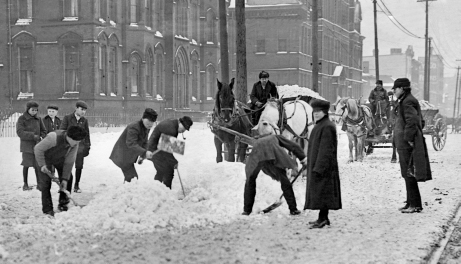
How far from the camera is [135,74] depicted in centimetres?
3606

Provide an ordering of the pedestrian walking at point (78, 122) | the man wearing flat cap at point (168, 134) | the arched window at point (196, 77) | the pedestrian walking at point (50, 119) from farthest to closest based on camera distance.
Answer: the arched window at point (196, 77)
the pedestrian walking at point (50, 119)
the pedestrian walking at point (78, 122)
the man wearing flat cap at point (168, 134)

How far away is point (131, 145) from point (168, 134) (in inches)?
25.5

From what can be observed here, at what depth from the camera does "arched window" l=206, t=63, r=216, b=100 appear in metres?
45.6

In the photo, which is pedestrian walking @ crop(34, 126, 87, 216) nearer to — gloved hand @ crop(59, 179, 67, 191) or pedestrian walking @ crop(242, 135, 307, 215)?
gloved hand @ crop(59, 179, 67, 191)

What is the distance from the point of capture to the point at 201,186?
38.3ft

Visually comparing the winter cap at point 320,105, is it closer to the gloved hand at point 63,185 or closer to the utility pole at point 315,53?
the gloved hand at point 63,185

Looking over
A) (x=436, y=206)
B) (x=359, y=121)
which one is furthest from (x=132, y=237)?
(x=359, y=121)

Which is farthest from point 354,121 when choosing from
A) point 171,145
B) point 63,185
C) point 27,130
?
point 63,185

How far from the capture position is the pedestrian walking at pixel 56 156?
9.39 metres

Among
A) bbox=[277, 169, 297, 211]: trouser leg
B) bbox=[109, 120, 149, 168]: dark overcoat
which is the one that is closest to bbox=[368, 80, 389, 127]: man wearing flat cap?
bbox=[109, 120, 149, 168]: dark overcoat

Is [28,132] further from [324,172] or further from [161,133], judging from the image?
[324,172]

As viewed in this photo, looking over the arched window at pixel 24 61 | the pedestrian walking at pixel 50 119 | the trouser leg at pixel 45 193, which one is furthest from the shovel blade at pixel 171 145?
the arched window at pixel 24 61

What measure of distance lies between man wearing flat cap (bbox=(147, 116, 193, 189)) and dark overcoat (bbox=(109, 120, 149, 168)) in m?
0.19

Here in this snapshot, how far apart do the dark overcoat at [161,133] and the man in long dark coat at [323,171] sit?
2.90 meters
